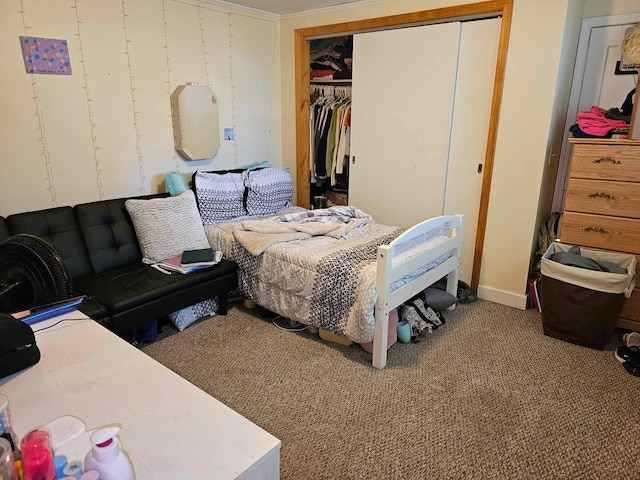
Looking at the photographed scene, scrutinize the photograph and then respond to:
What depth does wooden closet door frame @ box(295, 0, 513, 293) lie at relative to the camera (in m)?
2.90

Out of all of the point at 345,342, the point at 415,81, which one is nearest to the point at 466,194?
Result: the point at 415,81

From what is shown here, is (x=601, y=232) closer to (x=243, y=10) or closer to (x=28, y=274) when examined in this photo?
(x=28, y=274)

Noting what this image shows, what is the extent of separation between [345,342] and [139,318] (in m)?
1.23

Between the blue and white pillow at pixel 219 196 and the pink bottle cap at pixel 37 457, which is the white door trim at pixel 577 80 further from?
the pink bottle cap at pixel 37 457

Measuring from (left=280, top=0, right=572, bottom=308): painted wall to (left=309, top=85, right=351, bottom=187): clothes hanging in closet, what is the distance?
87 cm

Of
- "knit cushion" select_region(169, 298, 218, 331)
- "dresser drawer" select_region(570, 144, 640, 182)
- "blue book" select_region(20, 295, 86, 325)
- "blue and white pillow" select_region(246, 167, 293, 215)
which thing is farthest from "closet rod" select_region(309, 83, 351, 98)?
"blue book" select_region(20, 295, 86, 325)

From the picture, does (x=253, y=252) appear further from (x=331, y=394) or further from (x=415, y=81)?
(x=415, y=81)

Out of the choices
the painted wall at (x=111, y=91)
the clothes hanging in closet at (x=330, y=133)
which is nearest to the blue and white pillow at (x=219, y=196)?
the painted wall at (x=111, y=91)

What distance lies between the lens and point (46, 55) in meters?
2.64

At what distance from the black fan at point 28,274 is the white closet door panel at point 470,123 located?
276 centimetres

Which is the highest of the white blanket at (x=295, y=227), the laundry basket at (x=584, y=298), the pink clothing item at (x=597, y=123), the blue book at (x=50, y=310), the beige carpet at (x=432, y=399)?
the pink clothing item at (x=597, y=123)

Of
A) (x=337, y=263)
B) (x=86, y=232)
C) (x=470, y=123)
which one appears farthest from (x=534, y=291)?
(x=86, y=232)

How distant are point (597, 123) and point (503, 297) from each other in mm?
1361

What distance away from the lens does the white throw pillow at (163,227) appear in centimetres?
282
